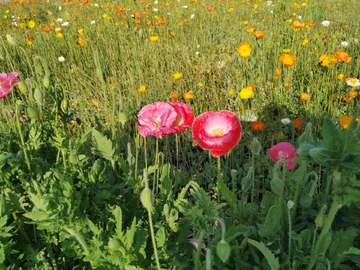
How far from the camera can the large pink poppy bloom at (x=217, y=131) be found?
1087 mm

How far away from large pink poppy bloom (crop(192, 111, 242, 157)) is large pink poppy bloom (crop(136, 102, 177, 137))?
11 centimetres

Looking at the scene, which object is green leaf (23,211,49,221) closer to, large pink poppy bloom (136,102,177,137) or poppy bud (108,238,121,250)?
poppy bud (108,238,121,250)

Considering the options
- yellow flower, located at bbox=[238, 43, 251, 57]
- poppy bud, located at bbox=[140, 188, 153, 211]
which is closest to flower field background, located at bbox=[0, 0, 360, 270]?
poppy bud, located at bbox=[140, 188, 153, 211]

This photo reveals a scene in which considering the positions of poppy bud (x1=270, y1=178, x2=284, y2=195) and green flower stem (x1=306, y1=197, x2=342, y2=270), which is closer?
green flower stem (x1=306, y1=197, x2=342, y2=270)

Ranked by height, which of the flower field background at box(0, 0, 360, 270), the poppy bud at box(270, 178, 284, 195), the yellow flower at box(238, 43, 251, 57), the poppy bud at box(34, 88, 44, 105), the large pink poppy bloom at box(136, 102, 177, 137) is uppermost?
the poppy bud at box(34, 88, 44, 105)

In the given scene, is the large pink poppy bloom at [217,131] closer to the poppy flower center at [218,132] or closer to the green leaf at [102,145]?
the poppy flower center at [218,132]

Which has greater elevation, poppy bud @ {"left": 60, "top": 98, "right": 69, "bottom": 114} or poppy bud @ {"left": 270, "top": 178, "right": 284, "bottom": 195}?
poppy bud @ {"left": 60, "top": 98, "right": 69, "bottom": 114}

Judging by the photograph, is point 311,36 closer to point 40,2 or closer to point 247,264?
point 247,264

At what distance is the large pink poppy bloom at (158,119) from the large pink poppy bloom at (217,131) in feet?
0.35

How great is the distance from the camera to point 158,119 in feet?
4.04

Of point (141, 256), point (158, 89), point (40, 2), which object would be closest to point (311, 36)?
point (158, 89)

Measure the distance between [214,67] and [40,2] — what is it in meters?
7.39

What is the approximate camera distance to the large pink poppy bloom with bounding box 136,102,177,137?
1.17 metres

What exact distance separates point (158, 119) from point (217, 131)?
27 centimetres
